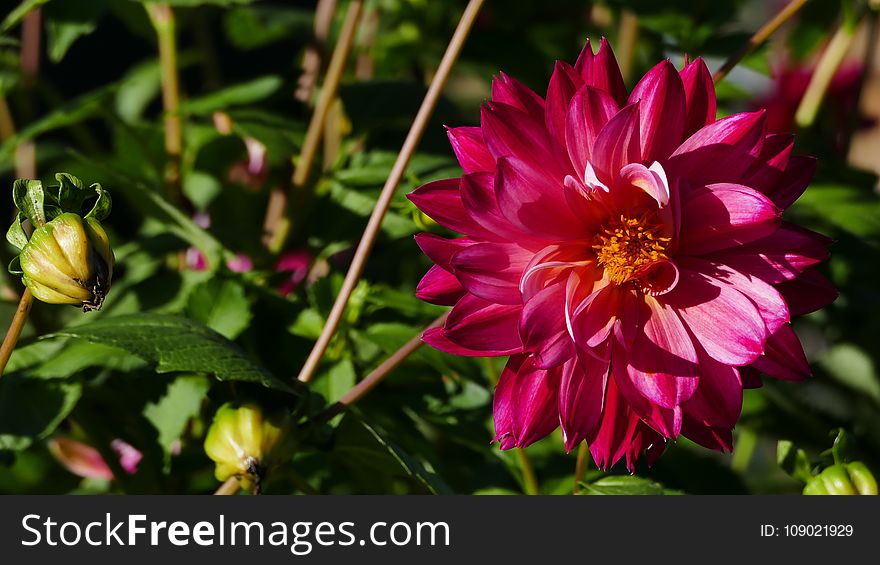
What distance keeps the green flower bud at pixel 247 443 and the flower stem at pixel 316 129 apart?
0.83 ft

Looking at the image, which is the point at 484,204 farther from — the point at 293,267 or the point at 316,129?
the point at 293,267

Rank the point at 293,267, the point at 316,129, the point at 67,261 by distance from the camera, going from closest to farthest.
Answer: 1. the point at 67,261
2. the point at 316,129
3. the point at 293,267

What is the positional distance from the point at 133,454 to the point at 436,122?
37cm

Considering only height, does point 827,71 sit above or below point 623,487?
above

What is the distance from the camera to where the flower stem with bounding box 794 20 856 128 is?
2.65ft

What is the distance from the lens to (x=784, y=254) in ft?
1.70

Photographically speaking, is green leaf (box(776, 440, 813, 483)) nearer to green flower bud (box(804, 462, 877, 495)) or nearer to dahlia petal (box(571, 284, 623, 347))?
green flower bud (box(804, 462, 877, 495))

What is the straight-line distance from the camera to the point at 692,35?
844 mm

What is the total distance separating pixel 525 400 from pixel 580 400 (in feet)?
0.09

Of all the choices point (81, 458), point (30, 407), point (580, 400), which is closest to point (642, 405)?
point (580, 400)

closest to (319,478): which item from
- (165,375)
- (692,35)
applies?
(165,375)

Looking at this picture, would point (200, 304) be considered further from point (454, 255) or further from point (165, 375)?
point (454, 255)

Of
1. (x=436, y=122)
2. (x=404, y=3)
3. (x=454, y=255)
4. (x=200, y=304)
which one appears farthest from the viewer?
(x=404, y=3)

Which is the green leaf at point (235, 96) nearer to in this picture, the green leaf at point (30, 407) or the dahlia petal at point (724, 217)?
the green leaf at point (30, 407)
